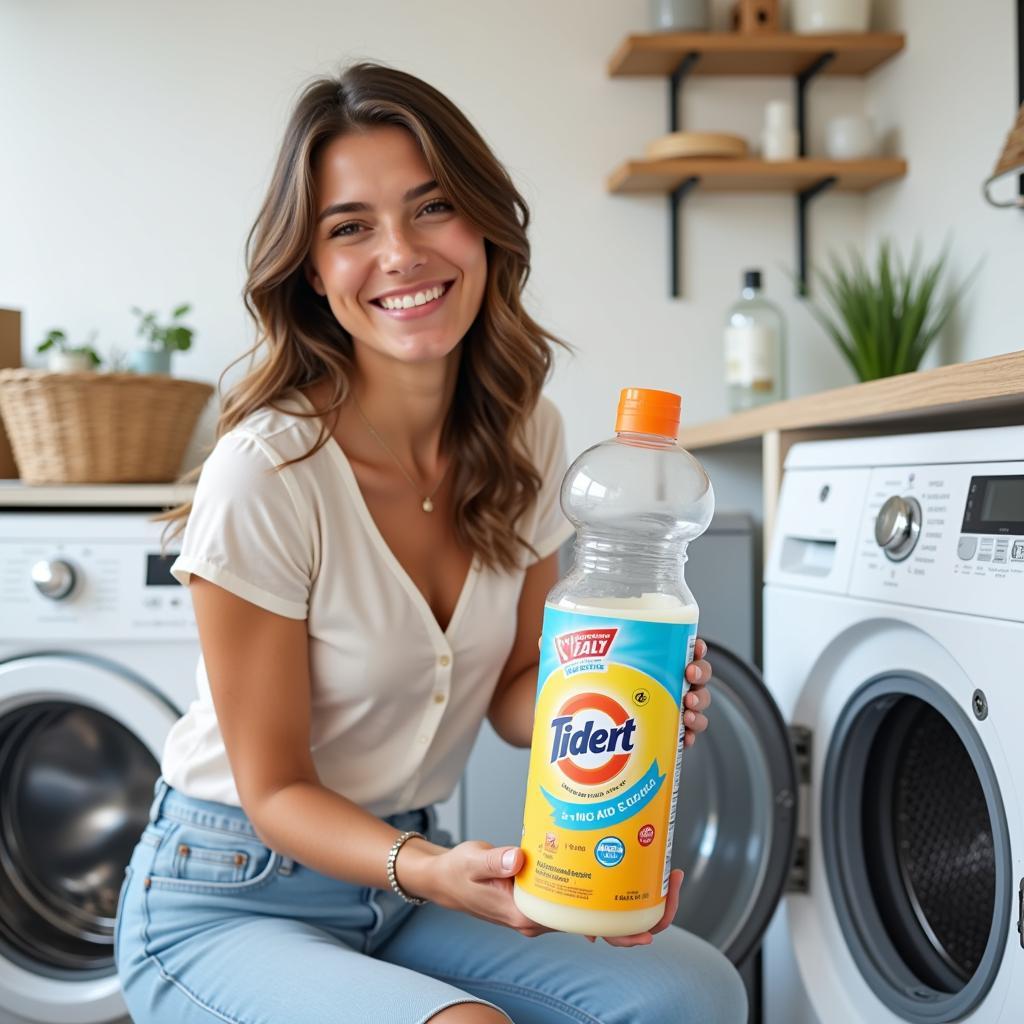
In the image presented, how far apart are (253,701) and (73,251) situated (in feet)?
4.74

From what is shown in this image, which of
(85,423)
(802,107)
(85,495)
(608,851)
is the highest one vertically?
(802,107)

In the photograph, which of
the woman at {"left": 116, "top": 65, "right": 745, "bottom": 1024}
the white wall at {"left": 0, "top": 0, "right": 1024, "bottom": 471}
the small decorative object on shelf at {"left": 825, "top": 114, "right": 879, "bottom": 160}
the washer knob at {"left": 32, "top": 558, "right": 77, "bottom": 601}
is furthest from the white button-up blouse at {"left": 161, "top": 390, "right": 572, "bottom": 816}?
the small decorative object on shelf at {"left": 825, "top": 114, "right": 879, "bottom": 160}

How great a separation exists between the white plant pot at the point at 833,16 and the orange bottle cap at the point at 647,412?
156cm

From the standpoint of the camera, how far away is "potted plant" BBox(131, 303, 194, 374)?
1.96 metres

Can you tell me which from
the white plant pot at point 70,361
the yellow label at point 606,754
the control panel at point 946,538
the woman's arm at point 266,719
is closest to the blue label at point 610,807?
the yellow label at point 606,754

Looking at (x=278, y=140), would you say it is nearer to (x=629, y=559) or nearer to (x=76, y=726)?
(x=76, y=726)

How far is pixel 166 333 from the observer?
1.96 metres

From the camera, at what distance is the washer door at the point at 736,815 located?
1280 millimetres

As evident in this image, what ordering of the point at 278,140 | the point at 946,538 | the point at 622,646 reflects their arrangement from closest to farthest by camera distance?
the point at 622,646 < the point at 946,538 < the point at 278,140

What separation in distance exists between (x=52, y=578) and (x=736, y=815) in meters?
1.01

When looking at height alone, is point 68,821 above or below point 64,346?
below

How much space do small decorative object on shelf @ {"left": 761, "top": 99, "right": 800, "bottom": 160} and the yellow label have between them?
159 cm

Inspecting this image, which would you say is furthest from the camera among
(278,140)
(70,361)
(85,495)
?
(278,140)

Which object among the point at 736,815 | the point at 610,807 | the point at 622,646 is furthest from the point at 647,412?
the point at 736,815
